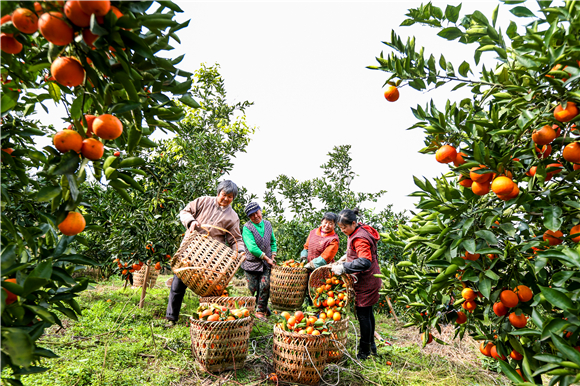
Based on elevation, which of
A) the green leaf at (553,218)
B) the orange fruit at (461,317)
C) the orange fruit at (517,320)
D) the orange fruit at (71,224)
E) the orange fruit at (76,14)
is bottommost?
the orange fruit at (461,317)

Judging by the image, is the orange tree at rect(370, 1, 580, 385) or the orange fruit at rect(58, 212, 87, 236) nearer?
the orange fruit at rect(58, 212, 87, 236)

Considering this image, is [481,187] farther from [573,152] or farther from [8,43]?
[8,43]

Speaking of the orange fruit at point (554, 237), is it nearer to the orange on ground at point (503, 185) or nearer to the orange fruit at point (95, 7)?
the orange on ground at point (503, 185)

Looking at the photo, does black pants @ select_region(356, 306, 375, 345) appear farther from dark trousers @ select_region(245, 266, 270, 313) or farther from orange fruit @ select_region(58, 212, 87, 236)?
orange fruit @ select_region(58, 212, 87, 236)

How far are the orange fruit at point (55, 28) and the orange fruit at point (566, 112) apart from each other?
1.60 metres

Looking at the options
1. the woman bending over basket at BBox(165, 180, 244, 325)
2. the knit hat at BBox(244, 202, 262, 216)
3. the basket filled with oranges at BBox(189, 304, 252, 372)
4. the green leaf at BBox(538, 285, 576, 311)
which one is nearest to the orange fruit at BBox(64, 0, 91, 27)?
the green leaf at BBox(538, 285, 576, 311)

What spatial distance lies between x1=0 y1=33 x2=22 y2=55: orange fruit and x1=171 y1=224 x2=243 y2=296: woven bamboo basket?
7.87 ft

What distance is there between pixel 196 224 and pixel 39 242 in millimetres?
2312

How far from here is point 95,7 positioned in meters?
0.78

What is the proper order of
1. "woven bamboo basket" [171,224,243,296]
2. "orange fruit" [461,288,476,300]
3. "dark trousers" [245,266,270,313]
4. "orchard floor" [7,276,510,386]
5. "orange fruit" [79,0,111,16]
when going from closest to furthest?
"orange fruit" [79,0,111,16], "orange fruit" [461,288,476,300], "orchard floor" [7,276,510,386], "woven bamboo basket" [171,224,243,296], "dark trousers" [245,266,270,313]

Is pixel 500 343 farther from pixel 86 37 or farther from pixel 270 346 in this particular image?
pixel 270 346

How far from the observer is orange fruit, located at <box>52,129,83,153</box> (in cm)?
95

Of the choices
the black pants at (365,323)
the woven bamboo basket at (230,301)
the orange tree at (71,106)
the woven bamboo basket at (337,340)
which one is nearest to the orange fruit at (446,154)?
the orange tree at (71,106)

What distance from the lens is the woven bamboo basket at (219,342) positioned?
282 centimetres
